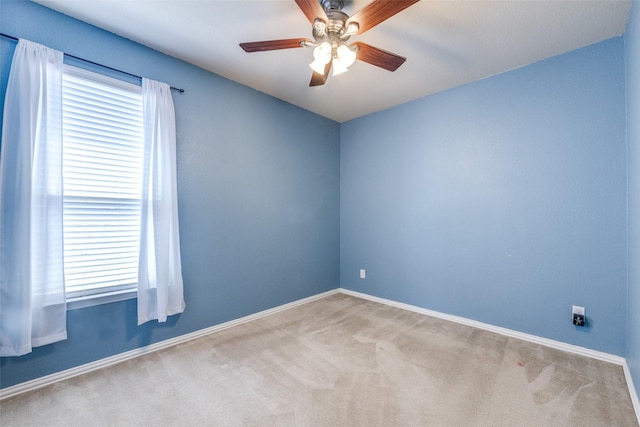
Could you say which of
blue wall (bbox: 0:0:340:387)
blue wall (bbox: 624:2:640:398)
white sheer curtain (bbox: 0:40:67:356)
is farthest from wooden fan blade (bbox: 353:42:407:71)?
white sheer curtain (bbox: 0:40:67:356)

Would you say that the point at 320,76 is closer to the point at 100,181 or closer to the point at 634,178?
the point at 100,181

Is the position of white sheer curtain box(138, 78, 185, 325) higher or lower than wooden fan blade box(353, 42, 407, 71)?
lower

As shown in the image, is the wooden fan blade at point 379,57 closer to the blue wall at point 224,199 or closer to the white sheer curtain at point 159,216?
the blue wall at point 224,199

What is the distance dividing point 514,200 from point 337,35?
7.11ft

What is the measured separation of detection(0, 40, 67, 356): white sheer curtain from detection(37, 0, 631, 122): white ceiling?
0.55 metres

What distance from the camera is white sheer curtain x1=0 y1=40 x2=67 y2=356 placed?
5.33ft

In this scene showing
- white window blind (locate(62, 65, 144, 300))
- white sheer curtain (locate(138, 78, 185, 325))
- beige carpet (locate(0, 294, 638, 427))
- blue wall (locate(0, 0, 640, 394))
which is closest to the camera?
beige carpet (locate(0, 294, 638, 427))

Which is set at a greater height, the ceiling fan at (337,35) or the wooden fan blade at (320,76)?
the ceiling fan at (337,35)

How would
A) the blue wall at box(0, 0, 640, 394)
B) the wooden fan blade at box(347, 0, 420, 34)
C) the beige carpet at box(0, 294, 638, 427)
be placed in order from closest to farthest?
the wooden fan blade at box(347, 0, 420, 34)
the beige carpet at box(0, 294, 638, 427)
the blue wall at box(0, 0, 640, 394)

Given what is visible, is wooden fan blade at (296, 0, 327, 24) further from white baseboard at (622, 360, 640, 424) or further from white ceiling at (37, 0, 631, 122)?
white baseboard at (622, 360, 640, 424)

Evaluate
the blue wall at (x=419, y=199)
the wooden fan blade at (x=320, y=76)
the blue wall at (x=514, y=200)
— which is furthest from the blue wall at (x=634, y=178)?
the wooden fan blade at (x=320, y=76)

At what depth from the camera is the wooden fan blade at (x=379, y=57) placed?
5.69 ft

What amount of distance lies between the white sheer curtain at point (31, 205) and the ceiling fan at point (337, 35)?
52.7 inches

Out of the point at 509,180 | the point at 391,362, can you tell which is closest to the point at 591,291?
the point at 509,180
